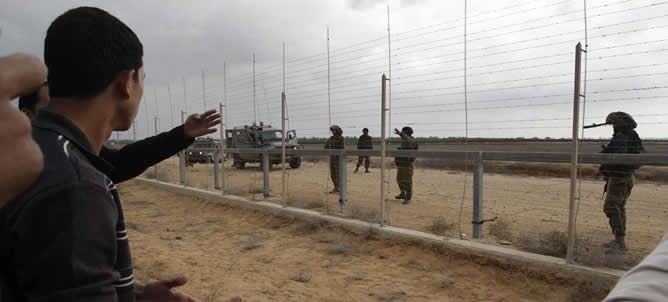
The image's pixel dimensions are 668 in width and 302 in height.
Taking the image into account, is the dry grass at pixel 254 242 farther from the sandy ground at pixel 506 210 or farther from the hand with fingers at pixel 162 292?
the hand with fingers at pixel 162 292

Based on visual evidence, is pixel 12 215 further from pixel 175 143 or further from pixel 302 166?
pixel 302 166

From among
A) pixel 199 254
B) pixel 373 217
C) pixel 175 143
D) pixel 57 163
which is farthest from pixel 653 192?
pixel 57 163

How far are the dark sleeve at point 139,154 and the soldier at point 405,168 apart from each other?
5.69m

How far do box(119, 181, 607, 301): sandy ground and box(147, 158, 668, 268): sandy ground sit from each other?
0.62m

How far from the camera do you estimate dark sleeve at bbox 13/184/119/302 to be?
2.19 ft

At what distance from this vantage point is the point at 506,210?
7328 mm

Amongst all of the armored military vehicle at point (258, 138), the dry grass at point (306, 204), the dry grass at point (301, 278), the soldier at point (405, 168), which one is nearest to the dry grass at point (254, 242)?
the dry grass at point (301, 278)

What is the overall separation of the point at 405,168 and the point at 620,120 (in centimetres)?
390

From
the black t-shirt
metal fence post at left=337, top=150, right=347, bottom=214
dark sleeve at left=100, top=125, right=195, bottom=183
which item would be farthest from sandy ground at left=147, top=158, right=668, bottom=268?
the black t-shirt

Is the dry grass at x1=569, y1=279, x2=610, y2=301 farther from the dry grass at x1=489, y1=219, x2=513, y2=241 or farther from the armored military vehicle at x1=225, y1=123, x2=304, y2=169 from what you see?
the armored military vehicle at x1=225, y1=123, x2=304, y2=169

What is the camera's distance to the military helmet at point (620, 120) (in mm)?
4273

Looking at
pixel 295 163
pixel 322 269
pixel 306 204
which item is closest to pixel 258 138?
pixel 295 163

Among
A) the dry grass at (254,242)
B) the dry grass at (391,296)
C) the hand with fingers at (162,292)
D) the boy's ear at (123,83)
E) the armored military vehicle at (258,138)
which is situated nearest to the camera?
the boy's ear at (123,83)

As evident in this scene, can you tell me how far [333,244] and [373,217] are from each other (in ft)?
3.46
